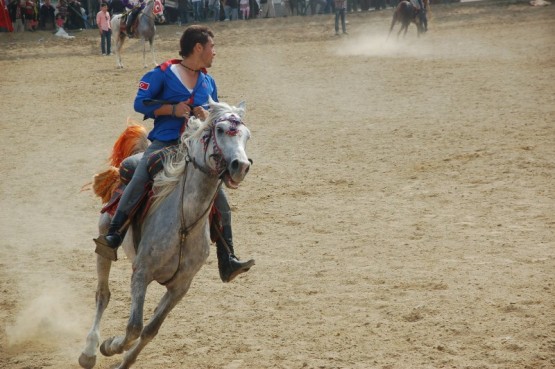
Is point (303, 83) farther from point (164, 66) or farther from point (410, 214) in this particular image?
point (164, 66)

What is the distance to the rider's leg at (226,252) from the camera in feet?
22.3

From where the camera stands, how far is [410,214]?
1084cm

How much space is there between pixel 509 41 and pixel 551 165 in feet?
47.2

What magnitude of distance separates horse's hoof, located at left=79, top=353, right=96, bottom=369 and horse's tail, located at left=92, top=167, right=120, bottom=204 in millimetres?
1377

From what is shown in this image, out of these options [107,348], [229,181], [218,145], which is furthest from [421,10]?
[229,181]

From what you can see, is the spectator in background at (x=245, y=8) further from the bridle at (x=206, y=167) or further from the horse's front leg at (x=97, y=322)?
the bridle at (x=206, y=167)

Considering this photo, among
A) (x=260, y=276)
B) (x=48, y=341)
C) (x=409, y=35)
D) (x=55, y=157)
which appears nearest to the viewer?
(x=48, y=341)

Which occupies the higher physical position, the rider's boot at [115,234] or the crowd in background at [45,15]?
the crowd in background at [45,15]

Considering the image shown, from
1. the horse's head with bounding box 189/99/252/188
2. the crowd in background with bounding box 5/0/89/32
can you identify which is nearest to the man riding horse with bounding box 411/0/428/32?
the crowd in background with bounding box 5/0/89/32

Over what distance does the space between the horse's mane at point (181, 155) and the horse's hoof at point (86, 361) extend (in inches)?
50.4

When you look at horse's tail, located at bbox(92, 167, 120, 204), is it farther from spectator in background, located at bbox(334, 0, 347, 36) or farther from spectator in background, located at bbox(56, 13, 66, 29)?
spectator in background, located at bbox(56, 13, 66, 29)

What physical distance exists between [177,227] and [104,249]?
86 centimetres

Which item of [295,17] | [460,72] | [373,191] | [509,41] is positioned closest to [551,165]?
[373,191]

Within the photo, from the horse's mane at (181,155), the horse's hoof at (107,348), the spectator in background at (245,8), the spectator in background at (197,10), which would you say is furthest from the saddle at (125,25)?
the horse's hoof at (107,348)
